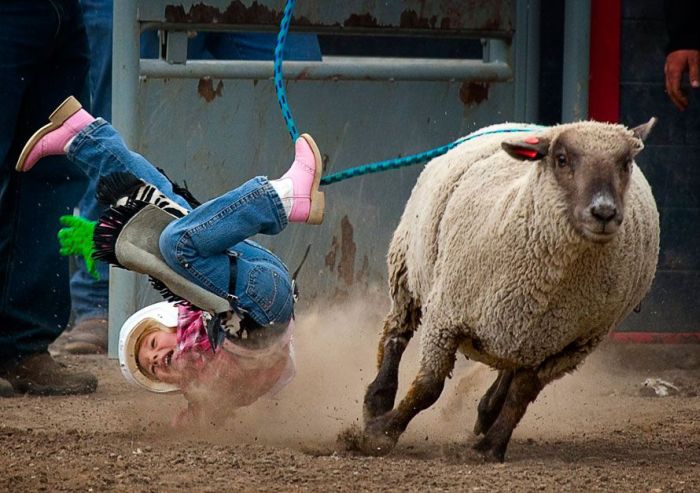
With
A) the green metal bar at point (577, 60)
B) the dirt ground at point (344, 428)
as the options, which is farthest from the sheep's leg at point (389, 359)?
the green metal bar at point (577, 60)

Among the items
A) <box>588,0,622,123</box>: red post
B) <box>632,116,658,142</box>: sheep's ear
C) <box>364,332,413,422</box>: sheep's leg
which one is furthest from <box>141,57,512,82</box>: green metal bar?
<box>632,116,658,142</box>: sheep's ear

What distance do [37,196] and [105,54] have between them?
144 cm

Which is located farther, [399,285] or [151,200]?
[399,285]

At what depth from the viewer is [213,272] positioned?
4422 millimetres

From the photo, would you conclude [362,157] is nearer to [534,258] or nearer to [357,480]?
[534,258]

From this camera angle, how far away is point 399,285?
5.07 meters

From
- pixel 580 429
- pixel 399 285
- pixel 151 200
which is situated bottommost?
pixel 580 429

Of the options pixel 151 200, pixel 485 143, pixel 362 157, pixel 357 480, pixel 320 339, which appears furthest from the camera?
pixel 362 157

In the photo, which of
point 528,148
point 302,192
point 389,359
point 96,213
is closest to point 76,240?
point 96,213

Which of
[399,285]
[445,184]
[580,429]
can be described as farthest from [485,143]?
[580,429]

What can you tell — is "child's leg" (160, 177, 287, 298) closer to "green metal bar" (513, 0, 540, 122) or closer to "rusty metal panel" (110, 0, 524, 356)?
"rusty metal panel" (110, 0, 524, 356)

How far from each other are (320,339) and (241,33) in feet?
5.27

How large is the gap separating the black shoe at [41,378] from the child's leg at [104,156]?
134cm

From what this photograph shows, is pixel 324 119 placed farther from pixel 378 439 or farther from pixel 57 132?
pixel 378 439
